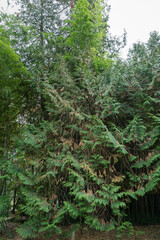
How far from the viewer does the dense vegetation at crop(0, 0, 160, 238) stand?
360 centimetres

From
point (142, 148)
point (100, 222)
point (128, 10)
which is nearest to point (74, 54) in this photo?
point (142, 148)

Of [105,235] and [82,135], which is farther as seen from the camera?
[105,235]

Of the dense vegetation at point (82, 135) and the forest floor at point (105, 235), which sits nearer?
the dense vegetation at point (82, 135)

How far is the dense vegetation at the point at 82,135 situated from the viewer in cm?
→ 360

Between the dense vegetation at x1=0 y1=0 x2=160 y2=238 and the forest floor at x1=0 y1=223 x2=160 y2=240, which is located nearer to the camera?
the dense vegetation at x1=0 y1=0 x2=160 y2=238

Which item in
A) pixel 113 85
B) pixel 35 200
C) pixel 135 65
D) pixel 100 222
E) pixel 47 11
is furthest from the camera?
pixel 47 11

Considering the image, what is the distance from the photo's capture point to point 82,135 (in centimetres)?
434

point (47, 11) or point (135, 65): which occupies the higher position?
point (47, 11)

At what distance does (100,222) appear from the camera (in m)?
3.53

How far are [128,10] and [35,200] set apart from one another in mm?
11577

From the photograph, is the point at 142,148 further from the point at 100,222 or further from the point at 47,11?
the point at 47,11

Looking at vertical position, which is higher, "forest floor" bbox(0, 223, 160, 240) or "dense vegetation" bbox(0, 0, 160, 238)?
"dense vegetation" bbox(0, 0, 160, 238)

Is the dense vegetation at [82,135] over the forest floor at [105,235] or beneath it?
over

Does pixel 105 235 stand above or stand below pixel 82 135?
below
